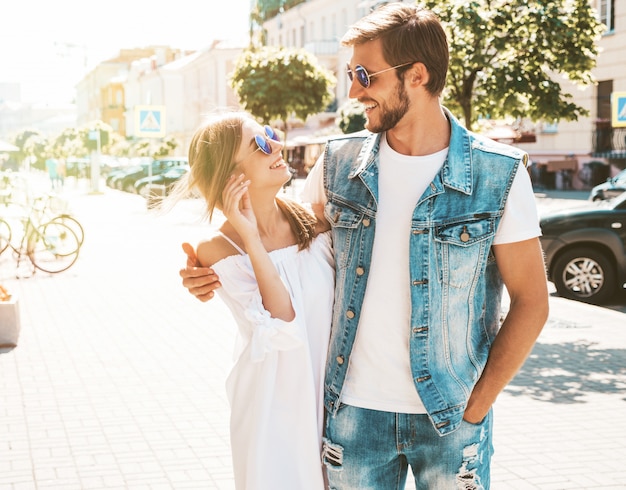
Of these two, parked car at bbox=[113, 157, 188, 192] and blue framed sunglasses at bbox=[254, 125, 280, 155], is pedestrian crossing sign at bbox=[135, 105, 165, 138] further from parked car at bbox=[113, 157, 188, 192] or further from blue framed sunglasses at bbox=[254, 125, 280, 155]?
blue framed sunglasses at bbox=[254, 125, 280, 155]

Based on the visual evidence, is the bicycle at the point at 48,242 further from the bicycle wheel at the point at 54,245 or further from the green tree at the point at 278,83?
the green tree at the point at 278,83

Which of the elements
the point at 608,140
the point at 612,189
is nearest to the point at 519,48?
the point at 612,189

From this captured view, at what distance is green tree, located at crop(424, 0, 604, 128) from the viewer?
9375 mm

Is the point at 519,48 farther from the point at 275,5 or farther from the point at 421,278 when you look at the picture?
the point at 275,5

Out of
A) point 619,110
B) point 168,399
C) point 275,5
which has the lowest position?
point 168,399

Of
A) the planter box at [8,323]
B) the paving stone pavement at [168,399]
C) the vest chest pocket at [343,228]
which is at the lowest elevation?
the paving stone pavement at [168,399]

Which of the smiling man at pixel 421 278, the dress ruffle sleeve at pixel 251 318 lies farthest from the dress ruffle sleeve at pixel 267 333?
the smiling man at pixel 421 278

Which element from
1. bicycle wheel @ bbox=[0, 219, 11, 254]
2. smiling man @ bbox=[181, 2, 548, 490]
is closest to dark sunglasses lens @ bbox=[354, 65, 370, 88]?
smiling man @ bbox=[181, 2, 548, 490]

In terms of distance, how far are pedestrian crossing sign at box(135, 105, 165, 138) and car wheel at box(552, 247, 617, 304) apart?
15.5m

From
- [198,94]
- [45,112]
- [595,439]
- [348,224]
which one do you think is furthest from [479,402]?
[45,112]

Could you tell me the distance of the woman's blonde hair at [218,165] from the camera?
2672mm

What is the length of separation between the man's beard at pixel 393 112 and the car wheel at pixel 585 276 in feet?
30.3

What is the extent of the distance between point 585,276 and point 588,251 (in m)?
0.31

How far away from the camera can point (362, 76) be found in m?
2.43
